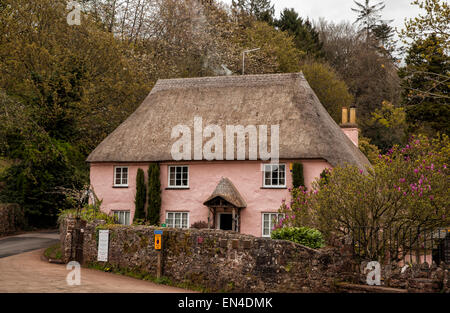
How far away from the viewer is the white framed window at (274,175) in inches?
930

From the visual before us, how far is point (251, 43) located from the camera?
1746 inches

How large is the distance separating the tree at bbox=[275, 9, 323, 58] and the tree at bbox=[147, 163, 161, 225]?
30.3 meters

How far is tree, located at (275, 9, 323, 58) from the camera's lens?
51.6 metres

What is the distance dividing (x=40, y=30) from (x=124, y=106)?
22.6 ft

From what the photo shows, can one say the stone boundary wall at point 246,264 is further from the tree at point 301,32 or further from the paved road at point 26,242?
the tree at point 301,32

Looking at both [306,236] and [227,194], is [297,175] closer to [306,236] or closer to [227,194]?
[227,194]

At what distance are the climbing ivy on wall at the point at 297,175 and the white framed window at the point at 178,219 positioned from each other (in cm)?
592

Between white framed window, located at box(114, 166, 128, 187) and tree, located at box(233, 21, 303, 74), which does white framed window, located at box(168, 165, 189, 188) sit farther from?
tree, located at box(233, 21, 303, 74)

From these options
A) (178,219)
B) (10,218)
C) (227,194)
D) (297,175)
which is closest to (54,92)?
(10,218)

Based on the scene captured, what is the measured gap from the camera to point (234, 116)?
26.0m

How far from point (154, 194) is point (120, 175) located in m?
2.64

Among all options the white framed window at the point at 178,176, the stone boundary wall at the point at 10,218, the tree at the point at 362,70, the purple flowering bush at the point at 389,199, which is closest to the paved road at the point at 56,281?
the purple flowering bush at the point at 389,199

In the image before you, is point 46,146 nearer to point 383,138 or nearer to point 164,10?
point 164,10
